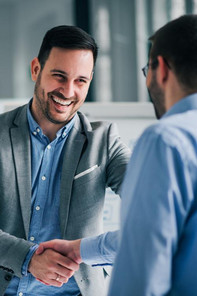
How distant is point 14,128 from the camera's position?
1.90m

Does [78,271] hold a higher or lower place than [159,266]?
lower

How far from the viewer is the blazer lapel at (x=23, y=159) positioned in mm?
1762

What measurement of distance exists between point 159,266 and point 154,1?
4.28 metres

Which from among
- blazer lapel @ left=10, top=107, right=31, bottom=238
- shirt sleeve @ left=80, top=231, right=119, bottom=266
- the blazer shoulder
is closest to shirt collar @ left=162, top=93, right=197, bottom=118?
shirt sleeve @ left=80, top=231, right=119, bottom=266

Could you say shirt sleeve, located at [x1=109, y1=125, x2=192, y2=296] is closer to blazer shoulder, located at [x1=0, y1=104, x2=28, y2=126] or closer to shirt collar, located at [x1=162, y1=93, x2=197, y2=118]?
shirt collar, located at [x1=162, y1=93, x2=197, y2=118]

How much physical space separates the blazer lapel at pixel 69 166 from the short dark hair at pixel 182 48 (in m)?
0.80

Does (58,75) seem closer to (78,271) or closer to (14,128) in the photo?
(14,128)

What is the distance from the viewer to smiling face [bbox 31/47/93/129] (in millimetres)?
1906

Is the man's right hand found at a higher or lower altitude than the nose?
lower

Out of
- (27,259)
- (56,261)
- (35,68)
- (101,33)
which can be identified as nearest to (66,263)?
(56,261)

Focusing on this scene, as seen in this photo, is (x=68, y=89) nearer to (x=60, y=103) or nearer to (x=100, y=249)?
(x=60, y=103)

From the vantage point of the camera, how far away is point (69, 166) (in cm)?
183

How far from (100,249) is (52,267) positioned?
0.19 metres

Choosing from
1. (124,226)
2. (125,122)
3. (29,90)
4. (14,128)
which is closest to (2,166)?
(14,128)
